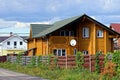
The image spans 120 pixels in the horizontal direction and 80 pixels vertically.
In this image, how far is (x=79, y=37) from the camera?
55.4 metres

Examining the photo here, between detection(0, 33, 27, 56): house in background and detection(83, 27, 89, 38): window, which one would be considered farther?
detection(0, 33, 27, 56): house in background

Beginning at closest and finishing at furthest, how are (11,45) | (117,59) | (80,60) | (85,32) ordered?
(117,59) < (80,60) < (85,32) < (11,45)

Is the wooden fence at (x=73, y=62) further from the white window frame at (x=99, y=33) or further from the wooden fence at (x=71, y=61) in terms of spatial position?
the white window frame at (x=99, y=33)

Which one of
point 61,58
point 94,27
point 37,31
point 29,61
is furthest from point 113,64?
point 37,31

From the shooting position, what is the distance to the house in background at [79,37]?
53719 millimetres

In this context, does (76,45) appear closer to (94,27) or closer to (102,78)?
(94,27)

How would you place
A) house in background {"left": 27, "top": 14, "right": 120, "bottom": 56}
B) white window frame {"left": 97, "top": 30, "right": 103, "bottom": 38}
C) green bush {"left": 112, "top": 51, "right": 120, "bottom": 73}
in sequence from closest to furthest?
green bush {"left": 112, "top": 51, "right": 120, "bottom": 73} < house in background {"left": 27, "top": 14, "right": 120, "bottom": 56} < white window frame {"left": 97, "top": 30, "right": 103, "bottom": 38}

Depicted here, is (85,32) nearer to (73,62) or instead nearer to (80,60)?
(73,62)

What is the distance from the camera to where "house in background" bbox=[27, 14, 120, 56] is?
176ft

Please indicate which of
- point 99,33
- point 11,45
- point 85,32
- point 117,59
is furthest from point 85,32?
point 11,45

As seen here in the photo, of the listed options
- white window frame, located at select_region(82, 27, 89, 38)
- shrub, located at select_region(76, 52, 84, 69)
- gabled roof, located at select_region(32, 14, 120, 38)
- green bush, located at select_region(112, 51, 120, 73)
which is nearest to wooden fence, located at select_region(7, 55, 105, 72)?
shrub, located at select_region(76, 52, 84, 69)

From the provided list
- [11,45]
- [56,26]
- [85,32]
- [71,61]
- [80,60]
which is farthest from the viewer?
[11,45]

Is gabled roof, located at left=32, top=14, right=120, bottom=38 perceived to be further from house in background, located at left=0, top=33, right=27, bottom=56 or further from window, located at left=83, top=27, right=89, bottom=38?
house in background, located at left=0, top=33, right=27, bottom=56

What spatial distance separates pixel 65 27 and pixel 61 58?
19.2m
